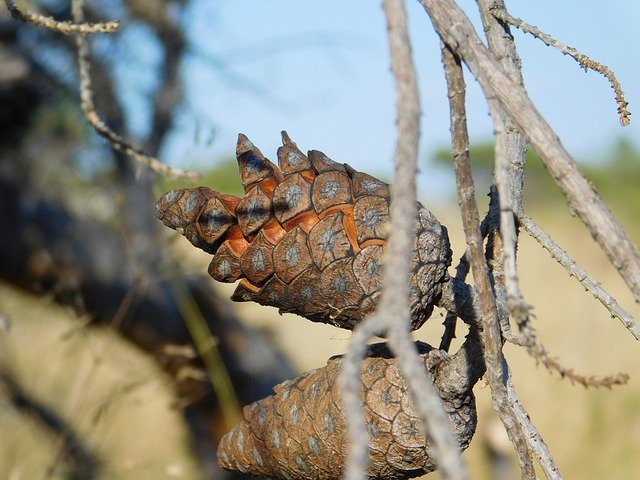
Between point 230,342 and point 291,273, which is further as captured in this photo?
point 230,342

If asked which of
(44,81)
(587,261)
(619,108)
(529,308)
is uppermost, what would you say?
(587,261)

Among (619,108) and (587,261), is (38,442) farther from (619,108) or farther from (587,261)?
(587,261)

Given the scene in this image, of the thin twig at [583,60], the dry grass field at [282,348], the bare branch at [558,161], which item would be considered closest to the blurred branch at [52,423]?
the dry grass field at [282,348]

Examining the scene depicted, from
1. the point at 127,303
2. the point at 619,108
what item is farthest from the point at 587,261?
the point at 619,108

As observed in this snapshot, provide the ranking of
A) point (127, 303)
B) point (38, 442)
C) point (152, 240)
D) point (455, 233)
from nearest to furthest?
point (127, 303), point (152, 240), point (38, 442), point (455, 233)

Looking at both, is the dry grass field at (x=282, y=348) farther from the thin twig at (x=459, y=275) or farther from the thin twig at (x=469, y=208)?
the thin twig at (x=469, y=208)

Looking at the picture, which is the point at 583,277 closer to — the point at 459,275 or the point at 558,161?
the point at 459,275
